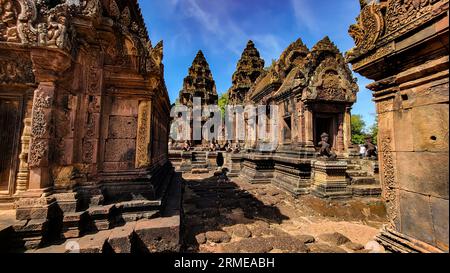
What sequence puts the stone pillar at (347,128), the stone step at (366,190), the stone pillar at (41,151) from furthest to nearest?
the stone pillar at (347,128) → the stone step at (366,190) → the stone pillar at (41,151)

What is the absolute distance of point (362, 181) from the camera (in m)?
7.95

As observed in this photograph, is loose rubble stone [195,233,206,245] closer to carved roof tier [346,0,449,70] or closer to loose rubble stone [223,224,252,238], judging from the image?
loose rubble stone [223,224,252,238]

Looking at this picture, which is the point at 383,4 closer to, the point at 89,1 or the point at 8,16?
the point at 89,1

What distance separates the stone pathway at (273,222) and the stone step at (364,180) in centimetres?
98

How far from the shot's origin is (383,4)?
7.02 ft

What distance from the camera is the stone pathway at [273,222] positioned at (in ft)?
12.1

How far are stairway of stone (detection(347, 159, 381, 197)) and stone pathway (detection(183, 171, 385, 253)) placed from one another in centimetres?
45

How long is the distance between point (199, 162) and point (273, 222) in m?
10.1

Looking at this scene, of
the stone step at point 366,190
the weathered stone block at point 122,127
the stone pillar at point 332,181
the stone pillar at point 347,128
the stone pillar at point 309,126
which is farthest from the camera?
the stone pillar at point 347,128

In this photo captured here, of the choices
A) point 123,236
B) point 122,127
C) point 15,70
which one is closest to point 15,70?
point 15,70

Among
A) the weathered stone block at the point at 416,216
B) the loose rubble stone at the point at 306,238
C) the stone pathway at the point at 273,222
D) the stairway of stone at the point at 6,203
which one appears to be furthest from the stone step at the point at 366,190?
the stairway of stone at the point at 6,203

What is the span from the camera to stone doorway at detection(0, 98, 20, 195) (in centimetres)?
321

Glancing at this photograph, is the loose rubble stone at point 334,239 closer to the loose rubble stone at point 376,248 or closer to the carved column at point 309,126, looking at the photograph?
the loose rubble stone at point 376,248
